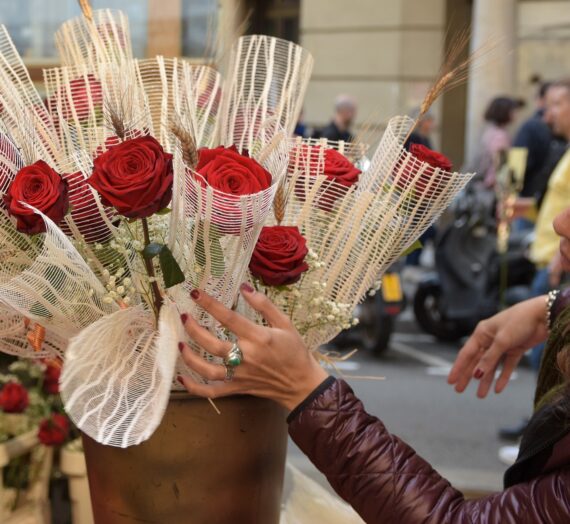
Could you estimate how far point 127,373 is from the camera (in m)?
1.19

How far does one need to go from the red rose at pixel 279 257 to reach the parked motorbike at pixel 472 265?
17.6 feet

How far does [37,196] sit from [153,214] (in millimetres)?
142

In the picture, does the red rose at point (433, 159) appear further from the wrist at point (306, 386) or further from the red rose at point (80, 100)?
the red rose at point (80, 100)

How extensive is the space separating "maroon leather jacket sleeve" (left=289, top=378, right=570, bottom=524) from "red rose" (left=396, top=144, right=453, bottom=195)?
30 centimetres

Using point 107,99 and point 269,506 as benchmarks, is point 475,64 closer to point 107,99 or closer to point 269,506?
point 107,99

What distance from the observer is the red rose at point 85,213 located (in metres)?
1.23

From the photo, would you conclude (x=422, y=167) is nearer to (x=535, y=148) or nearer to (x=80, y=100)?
(x=80, y=100)

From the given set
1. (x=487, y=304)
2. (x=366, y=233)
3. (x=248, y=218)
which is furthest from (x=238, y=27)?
(x=487, y=304)

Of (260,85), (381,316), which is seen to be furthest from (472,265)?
(260,85)

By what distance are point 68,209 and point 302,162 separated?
35cm

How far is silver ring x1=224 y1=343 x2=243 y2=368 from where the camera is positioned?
1177mm

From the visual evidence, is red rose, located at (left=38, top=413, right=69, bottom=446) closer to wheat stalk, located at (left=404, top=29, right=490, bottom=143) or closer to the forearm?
the forearm

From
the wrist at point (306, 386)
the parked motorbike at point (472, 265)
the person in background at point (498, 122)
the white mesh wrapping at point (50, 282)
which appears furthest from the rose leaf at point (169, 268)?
the person in background at point (498, 122)

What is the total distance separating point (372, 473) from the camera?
1255 mm
